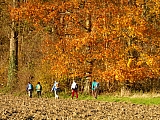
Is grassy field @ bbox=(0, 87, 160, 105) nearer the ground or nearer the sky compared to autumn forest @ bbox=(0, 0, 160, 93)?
nearer the ground

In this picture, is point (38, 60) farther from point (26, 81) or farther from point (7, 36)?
point (7, 36)

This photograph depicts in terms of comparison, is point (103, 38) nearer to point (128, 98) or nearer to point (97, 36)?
point (97, 36)

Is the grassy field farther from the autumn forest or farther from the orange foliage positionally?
the orange foliage

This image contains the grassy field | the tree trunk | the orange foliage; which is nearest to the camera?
the grassy field

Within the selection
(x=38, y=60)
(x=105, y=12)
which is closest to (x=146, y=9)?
(x=105, y=12)

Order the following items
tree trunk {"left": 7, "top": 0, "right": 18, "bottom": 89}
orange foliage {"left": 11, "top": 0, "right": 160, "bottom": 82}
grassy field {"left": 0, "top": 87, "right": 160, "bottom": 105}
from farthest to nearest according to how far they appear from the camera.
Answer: tree trunk {"left": 7, "top": 0, "right": 18, "bottom": 89}
orange foliage {"left": 11, "top": 0, "right": 160, "bottom": 82}
grassy field {"left": 0, "top": 87, "right": 160, "bottom": 105}

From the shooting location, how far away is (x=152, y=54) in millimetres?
33719

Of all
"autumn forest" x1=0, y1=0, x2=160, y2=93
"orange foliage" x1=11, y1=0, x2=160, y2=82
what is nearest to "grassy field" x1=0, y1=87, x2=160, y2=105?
"autumn forest" x1=0, y1=0, x2=160, y2=93

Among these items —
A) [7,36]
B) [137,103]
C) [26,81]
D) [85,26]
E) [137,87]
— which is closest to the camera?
[137,103]

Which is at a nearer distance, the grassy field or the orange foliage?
the grassy field

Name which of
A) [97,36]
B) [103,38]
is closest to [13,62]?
[97,36]

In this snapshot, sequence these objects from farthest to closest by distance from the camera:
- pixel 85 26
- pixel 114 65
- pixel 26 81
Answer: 1. pixel 26 81
2. pixel 85 26
3. pixel 114 65

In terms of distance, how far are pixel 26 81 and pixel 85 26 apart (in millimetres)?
9571

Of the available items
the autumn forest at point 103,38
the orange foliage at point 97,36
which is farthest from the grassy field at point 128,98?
the orange foliage at point 97,36
